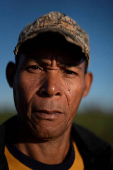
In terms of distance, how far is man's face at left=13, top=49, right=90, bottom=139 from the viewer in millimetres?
1934

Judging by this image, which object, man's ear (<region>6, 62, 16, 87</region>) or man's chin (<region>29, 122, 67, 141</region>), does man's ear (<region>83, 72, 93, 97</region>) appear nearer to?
man's chin (<region>29, 122, 67, 141</region>)

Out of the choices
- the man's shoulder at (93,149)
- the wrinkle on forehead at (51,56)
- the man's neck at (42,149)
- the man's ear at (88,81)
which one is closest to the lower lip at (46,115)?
the man's neck at (42,149)

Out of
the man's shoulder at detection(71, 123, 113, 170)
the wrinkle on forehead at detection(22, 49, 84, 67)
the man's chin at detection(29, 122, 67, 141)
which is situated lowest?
the man's shoulder at detection(71, 123, 113, 170)

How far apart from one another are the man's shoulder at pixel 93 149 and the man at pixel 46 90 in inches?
14.1

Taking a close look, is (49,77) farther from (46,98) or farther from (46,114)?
(46,114)

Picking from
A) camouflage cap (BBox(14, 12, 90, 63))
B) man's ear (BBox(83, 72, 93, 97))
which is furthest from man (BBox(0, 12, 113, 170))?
man's ear (BBox(83, 72, 93, 97))

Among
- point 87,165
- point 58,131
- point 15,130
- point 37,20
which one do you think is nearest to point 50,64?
point 37,20

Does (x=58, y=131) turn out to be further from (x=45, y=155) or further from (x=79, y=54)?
(x=79, y=54)

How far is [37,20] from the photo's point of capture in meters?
2.16

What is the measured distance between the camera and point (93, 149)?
2799 mm

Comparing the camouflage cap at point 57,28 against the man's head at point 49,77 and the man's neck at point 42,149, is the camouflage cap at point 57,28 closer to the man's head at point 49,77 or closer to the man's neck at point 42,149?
the man's head at point 49,77

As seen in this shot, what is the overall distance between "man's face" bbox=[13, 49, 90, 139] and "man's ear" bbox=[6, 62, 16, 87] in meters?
0.36

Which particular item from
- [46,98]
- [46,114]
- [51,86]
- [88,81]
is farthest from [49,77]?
[88,81]

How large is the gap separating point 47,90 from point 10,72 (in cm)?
99
